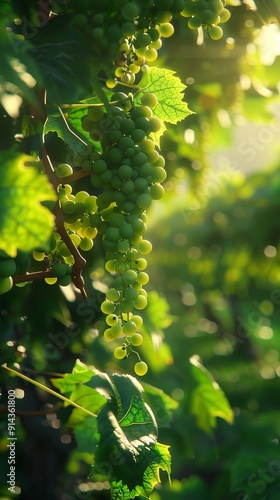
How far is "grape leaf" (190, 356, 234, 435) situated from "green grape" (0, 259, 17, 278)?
0.93 m

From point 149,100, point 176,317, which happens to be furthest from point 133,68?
point 176,317

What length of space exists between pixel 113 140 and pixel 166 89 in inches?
4.4

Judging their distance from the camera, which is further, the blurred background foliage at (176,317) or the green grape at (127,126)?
the blurred background foliage at (176,317)

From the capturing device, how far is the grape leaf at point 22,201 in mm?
520

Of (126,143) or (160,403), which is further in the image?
(160,403)

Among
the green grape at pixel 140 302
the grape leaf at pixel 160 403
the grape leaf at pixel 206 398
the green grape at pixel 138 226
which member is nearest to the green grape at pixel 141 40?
the green grape at pixel 138 226

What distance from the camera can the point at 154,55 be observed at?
814 millimetres

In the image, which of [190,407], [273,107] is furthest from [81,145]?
[273,107]

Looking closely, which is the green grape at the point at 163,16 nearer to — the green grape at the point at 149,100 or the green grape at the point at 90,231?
the green grape at the point at 149,100

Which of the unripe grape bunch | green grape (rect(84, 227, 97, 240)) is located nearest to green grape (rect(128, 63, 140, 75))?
the unripe grape bunch

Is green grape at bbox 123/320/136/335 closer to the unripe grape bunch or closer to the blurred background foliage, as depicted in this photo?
the unripe grape bunch

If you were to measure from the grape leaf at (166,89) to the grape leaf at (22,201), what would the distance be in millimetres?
333

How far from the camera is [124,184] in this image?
0.76 metres

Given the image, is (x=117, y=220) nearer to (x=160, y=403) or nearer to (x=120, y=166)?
(x=120, y=166)
